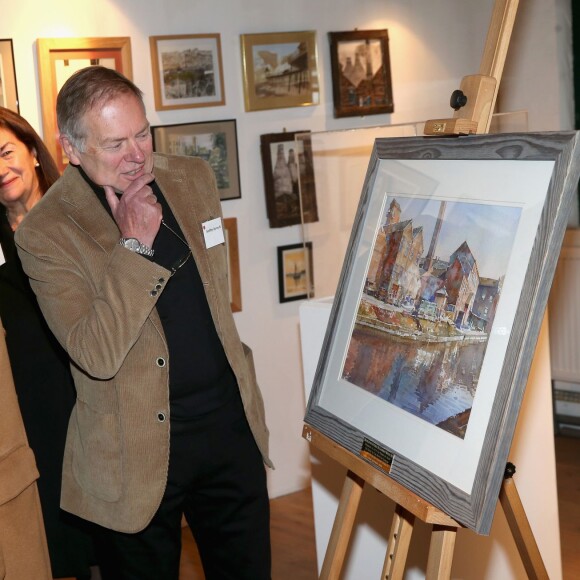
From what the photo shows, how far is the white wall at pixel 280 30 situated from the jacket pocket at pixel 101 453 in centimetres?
194

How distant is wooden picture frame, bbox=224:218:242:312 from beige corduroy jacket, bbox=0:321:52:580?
7.48ft

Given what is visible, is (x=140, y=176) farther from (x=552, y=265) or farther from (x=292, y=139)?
(x=292, y=139)

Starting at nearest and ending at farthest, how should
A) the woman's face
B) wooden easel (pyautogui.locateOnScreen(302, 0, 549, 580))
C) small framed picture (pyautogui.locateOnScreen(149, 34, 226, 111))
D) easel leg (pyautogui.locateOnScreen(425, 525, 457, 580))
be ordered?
easel leg (pyautogui.locateOnScreen(425, 525, 457, 580)) < wooden easel (pyautogui.locateOnScreen(302, 0, 549, 580)) < the woman's face < small framed picture (pyautogui.locateOnScreen(149, 34, 226, 111))

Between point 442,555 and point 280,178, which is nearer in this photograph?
point 442,555

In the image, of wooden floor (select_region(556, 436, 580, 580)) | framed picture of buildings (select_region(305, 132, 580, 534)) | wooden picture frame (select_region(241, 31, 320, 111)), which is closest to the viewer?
framed picture of buildings (select_region(305, 132, 580, 534))

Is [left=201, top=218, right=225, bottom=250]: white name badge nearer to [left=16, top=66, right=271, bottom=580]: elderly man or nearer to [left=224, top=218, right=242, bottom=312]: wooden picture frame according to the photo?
[left=16, top=66, right=271, bottom=580]: elderly man

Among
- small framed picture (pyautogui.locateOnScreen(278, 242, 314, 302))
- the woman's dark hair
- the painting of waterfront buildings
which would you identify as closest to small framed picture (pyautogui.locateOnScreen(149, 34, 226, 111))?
small framed picture (pyautogui.locateOnScreen(278, 242, 314, 302))

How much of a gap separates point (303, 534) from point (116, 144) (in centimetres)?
248

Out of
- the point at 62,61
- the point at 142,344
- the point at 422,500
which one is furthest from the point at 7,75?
the point at 422,500

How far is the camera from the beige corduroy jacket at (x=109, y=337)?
1.96 m

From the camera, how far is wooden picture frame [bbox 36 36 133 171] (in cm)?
360

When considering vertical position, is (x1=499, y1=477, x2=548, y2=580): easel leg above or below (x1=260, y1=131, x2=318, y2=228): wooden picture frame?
below

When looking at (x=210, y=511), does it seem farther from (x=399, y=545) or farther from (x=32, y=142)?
(x=32, y=142)

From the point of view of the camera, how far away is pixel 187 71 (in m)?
3.97
